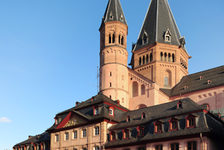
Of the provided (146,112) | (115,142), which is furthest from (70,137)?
(146,112)

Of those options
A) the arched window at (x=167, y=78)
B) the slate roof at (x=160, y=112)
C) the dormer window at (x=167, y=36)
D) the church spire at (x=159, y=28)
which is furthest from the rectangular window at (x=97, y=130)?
the dormer window at (x=167, y=36)

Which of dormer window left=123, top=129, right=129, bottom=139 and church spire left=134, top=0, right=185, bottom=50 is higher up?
church spire left=134, top=0, right=185, bottom=50

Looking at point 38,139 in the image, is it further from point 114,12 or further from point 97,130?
point 114,12

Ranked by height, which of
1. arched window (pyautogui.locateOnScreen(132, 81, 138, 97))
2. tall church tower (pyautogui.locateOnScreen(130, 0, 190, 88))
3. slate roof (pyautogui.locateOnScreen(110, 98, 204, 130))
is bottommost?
slate roof (pyautogui.locateOnScreen(110, 98, 204, 130))

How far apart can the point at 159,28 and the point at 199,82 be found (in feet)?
73.8

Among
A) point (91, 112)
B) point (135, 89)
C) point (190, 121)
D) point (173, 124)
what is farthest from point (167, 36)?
point (190, 121)

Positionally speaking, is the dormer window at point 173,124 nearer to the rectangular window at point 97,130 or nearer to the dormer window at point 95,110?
the rectangular window at point 97,130

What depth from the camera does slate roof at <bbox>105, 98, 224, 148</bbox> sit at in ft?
139

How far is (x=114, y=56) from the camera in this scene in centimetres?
7938

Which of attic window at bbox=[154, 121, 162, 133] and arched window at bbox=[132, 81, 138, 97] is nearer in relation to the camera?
attic window at bbox=[154, 121, 162, 133]

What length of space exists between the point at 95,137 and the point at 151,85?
27013mm

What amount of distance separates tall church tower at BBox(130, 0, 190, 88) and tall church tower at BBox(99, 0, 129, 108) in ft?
33.6

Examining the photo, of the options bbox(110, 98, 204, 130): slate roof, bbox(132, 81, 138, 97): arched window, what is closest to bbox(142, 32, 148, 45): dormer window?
bbox(132, 81, 138, 97): arched window

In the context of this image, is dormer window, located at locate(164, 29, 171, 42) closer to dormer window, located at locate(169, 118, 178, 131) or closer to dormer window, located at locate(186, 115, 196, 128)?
dormer window, located at locate(169, 118, 178, 131)
